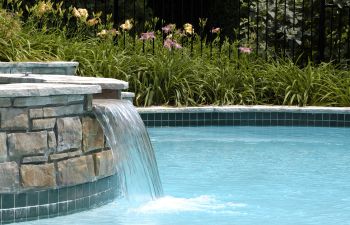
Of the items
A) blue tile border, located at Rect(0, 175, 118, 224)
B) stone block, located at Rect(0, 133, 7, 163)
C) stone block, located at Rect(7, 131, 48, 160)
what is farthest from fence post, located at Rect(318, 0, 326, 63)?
stone block, located at Rect(0, 133, 7, 163)

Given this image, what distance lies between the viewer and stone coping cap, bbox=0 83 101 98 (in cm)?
606

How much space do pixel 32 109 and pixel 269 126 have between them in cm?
577

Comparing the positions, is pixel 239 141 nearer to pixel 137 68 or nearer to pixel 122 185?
pixel 137 68

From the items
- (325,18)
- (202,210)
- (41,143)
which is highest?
(325,18)

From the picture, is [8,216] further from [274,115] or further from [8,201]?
[274,115]

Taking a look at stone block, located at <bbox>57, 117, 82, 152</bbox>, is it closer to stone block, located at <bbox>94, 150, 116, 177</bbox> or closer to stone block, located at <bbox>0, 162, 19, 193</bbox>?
stone block, located at <bbox>94, 150, 116, 177</bbox>

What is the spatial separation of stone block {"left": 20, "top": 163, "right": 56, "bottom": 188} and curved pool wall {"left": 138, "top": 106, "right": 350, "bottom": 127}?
4.98m

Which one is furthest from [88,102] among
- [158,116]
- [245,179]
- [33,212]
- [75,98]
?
[158,116]

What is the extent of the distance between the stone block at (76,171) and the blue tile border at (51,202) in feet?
0.14

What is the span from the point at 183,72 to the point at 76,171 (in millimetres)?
5521

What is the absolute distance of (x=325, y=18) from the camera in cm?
1443

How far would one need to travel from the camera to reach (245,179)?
26.7 feet

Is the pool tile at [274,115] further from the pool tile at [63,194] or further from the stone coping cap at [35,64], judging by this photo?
the pool tile at [63,194]

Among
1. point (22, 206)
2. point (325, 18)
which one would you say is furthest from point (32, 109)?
point (325, 18)
